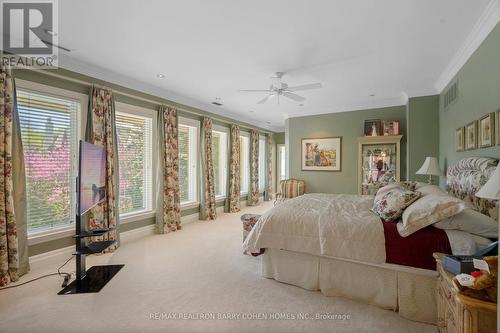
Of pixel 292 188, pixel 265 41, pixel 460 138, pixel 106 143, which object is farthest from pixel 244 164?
pixel 460 138

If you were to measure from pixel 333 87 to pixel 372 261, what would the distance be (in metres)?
3.18

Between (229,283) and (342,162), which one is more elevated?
(342,162)

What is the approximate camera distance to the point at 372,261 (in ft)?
6.84

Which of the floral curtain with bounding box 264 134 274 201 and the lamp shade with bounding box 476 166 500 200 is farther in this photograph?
the floral curtain with bounding box 264 134 274 201

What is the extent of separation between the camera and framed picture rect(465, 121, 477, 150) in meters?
2.50

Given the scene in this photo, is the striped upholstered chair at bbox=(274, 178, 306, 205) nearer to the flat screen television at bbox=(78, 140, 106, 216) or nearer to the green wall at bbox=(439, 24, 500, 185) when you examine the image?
the green wall at bbox=(439, 24, 500, 185)

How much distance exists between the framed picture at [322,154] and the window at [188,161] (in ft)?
9.16

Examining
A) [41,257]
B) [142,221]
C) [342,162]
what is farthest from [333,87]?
[41,257]

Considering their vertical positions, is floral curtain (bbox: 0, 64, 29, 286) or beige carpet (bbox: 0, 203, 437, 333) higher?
floral curtain (bbox: 0, 64, 29, 286)

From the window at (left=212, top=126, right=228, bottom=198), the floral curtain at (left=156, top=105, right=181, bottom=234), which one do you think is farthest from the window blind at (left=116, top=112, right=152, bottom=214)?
the window at (left=212, top=126, right=228, bottom=198)

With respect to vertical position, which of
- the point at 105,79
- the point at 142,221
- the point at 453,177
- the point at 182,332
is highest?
the point at 105,79

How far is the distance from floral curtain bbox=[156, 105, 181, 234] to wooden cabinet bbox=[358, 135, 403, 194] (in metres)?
4.10

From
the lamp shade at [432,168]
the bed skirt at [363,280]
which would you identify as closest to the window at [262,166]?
the lamp shade at [432,168]

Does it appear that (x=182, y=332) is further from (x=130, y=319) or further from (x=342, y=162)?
(x=342, y=162)
